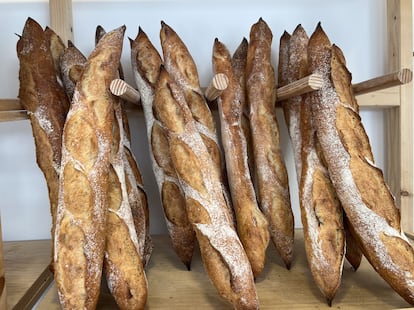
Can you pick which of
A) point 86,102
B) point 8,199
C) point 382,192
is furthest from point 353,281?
point 8,199

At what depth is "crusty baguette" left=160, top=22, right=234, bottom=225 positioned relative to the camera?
3.38 feet

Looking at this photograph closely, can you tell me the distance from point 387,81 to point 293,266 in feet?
1.71

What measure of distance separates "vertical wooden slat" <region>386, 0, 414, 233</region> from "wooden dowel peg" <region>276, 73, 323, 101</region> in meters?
0.47

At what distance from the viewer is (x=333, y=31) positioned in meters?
1.31

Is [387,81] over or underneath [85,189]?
over

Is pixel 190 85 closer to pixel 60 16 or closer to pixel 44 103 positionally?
pixel 44 103

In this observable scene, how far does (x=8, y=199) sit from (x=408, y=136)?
4.15 ft

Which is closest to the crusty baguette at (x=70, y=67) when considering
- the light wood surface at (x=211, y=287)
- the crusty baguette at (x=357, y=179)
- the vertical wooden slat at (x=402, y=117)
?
the light wood surface at (x=211, y=287)

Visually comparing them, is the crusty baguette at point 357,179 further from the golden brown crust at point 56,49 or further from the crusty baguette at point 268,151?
the golden brown crust at point 56,49

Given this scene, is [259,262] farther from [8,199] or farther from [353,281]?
[8,199]

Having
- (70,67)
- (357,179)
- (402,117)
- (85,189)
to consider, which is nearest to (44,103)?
(70,67)

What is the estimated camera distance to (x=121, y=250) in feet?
2.81

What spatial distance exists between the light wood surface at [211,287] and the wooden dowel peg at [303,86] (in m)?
0.45

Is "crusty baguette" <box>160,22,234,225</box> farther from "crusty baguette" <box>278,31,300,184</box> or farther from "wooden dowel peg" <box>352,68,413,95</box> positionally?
"wooden dowel peg" <box>352,68,413,95</box>
